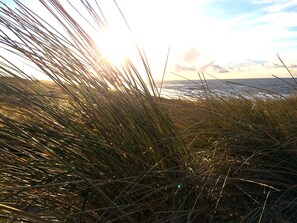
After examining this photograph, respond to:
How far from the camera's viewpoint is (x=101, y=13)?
135 centimetres

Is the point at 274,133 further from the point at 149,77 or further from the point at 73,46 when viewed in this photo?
the point at 73,46

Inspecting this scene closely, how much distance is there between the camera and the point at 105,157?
113 centimetres

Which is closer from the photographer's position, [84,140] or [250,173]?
[84,140]

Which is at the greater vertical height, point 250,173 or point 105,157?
point 105,157

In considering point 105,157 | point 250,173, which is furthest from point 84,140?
point 250,173

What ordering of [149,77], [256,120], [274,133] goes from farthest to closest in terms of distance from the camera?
[256,120]
[274,133]
[149,77]

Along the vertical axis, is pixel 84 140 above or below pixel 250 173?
above

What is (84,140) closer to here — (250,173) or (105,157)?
(105,157)

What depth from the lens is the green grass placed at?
1.07 m

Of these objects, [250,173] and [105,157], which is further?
[250,173]

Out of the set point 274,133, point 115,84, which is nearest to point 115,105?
point 115,84

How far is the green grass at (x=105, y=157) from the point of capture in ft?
3.52

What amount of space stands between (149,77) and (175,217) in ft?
2.23

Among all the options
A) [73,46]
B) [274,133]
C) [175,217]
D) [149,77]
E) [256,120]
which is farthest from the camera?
[256,120]
